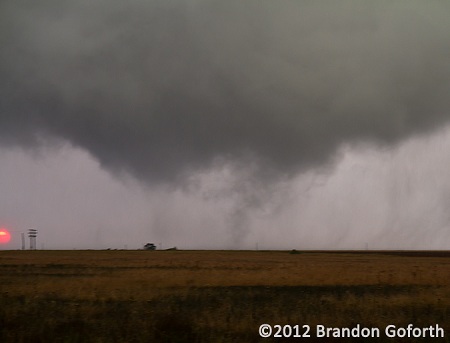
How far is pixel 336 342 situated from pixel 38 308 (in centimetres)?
1158

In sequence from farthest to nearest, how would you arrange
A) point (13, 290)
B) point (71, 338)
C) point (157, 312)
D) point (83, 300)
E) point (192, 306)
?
point (13, 290)
point (83, 300)
point (192, 306)
point (157, 312)
point (71, 338)

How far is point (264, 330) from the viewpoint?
14078mm

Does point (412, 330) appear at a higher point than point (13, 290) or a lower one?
lower

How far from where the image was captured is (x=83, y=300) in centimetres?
2222

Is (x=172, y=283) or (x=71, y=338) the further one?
(x=172, y=283)

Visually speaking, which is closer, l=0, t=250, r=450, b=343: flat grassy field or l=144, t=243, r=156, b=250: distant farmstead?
l=0, t=250, r=450, b=343: flat grassy field

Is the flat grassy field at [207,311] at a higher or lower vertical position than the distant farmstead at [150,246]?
lower

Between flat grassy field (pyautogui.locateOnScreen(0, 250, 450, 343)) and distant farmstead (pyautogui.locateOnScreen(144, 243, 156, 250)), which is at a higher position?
distant farmstead (pyautogui.locateOnScreen(144, 243, 156, 250))

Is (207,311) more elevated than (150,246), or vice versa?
(150,246)

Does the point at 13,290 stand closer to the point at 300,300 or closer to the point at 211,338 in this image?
the point at 300,300

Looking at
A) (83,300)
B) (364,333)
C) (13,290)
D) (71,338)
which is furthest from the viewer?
(13,290)

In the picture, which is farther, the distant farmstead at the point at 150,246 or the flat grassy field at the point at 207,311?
the distant farmstead at the point at 150,246

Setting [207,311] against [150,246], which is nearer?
[207,311]

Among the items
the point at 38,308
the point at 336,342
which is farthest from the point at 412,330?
the point at 38,308
